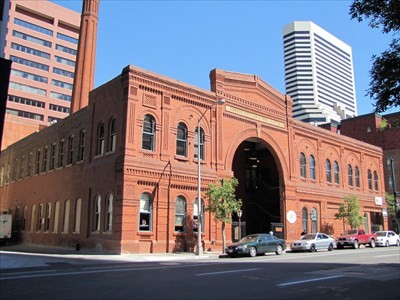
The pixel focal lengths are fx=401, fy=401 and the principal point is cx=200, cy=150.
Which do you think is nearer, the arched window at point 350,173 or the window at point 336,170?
the window at point 336,170

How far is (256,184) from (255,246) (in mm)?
17770

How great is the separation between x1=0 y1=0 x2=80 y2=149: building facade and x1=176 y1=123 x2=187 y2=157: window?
66.4 meters

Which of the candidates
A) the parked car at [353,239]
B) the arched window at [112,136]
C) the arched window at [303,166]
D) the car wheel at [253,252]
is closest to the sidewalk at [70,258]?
the car wheel at [253,252]

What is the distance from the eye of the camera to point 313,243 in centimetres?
2944

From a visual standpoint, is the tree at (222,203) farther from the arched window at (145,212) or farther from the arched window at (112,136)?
the arched window at (112,136)

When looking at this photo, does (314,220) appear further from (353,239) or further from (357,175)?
(357,175)

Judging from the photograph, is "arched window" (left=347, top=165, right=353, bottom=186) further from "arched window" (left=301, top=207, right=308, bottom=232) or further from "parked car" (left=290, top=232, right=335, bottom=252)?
"parked car" (left=290, top=232, right=335, bottom=252)

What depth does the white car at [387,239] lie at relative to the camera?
121 feet

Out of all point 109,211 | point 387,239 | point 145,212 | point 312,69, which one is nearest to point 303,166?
point 387,239

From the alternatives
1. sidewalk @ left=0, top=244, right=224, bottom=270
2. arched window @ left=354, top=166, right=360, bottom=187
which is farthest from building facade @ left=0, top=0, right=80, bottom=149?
sidewalk @ left=0, top=244, right=224, bottom=270

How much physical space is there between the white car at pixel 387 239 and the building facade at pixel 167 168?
5113mm

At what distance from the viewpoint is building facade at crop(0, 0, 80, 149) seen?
88.1 metres

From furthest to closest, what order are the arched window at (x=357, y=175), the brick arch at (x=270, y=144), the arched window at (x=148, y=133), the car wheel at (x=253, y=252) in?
1. the arched window at (x=357, y=175)
2. the brick arch at (x=270, y=144)
3. the arched window at (x=148, y=133)
4. the car wheel at (x=253, y=252)

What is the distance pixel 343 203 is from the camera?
42781mm
